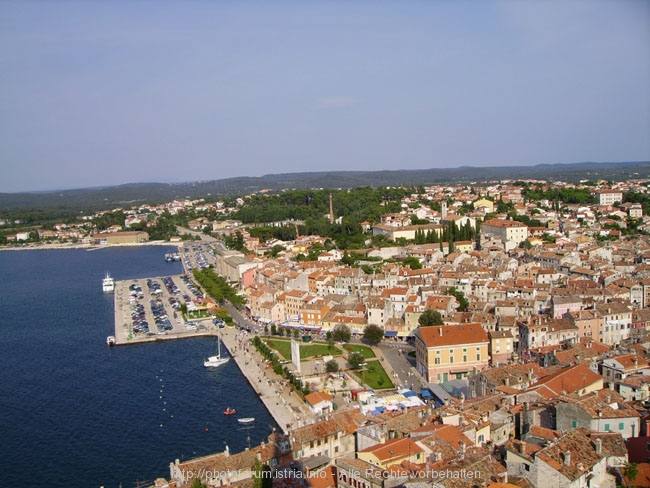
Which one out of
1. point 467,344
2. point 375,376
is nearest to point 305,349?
point 375,376

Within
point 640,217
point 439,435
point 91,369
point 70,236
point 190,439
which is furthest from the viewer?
point 70,236

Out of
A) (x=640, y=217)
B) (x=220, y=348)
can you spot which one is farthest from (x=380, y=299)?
(x=640, y=217)

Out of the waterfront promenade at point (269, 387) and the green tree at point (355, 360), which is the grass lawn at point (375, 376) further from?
the waterfront promenade at point (269, 387)

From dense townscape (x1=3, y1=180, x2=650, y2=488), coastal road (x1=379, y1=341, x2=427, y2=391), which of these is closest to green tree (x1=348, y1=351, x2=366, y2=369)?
dense townscape (x1=3, y1=180, x2=650, y2=488)

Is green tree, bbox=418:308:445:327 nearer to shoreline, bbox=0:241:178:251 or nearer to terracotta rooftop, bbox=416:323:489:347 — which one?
terracotta rooftop, bbox=416:323:489:347

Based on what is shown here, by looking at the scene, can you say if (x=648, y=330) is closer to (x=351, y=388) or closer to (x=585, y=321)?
(x=585, y=321)

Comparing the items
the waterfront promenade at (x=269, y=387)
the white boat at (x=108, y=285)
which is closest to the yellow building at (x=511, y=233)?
the waterfront promenade at (x=269, y=387)
